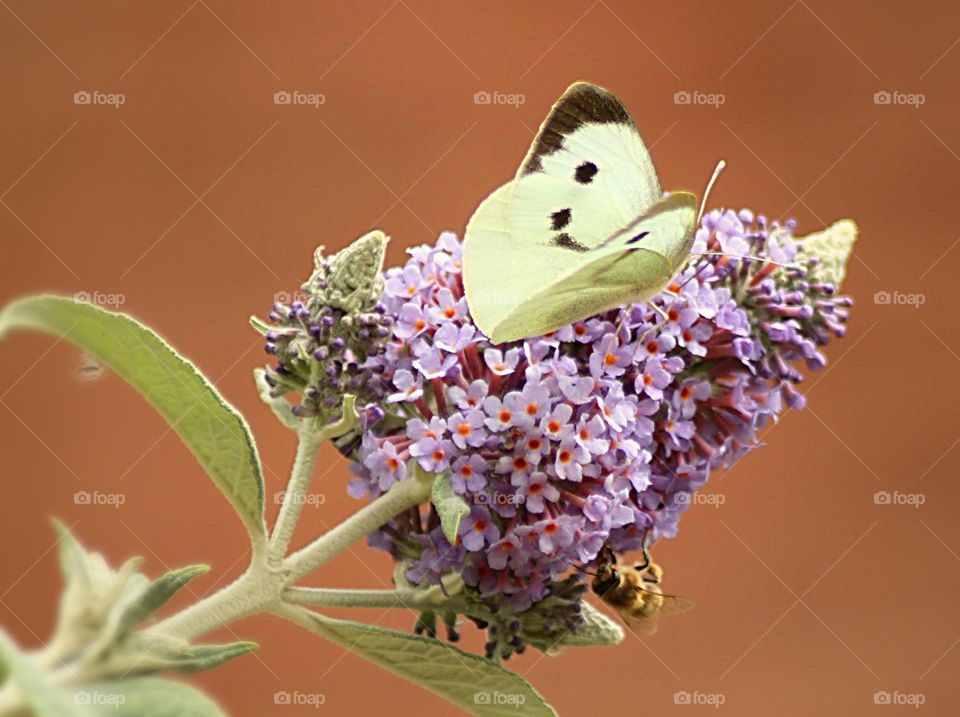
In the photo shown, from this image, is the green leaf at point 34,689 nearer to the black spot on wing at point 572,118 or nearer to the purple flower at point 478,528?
the purple flower at point 478,528

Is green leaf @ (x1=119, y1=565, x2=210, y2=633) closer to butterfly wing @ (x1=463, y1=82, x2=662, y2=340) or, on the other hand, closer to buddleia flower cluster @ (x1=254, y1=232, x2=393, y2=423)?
buddleia flower cluster @ (x1=254, y1=232, x2=393, y2=423)

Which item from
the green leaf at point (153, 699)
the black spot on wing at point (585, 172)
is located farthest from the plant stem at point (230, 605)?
the black spot on wing at point (585, 172)

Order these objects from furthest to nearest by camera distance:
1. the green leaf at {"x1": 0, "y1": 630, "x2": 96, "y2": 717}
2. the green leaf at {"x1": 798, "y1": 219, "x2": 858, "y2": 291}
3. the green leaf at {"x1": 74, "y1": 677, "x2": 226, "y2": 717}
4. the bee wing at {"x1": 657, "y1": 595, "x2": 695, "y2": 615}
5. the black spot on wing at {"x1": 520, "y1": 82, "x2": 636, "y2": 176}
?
the bee wing at {"x1": 657, "y1": 595, "x2": 695, "y2": 615}
the green leaf at {"x1": 798, "y1": 219, "x2": 858, "y2": 291}
the black spot on wing at {"x1": 520, "y1": 82, "x2": 636, "y2": 176}
the green leaf at {"x1": 74, "y1": 677, "x2": 226, "y2": 717}
the green leaf at {"x1": 0, "y1": 630, "x2": 96, "y2": 717}

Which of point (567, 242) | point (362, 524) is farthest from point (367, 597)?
point (567, 242)

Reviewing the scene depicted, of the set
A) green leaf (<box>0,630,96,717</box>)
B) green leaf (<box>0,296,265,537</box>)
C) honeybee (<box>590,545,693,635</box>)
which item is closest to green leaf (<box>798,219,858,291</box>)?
honeybee (<box>590,545,693,635</box>)

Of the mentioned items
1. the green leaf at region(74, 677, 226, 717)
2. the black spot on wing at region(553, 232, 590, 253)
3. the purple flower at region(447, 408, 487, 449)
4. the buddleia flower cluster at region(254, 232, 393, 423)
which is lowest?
the green leaf at region(74, 677, 226, 717)

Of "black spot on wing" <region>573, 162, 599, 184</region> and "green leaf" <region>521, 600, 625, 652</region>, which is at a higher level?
"black spot on wing" <region>573, 162, 599, 184</region>

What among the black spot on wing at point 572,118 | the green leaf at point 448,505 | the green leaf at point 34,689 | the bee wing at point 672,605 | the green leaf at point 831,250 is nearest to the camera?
the green leaf at point 34,689

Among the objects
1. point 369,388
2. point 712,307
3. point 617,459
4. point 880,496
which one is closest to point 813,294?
point 712,307

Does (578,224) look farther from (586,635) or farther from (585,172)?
(586,635)
